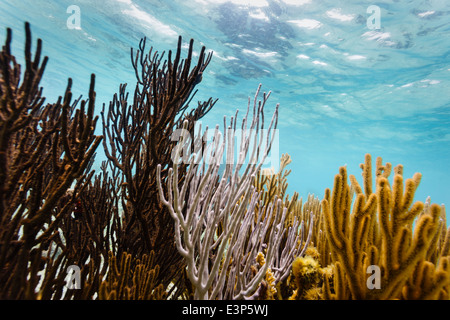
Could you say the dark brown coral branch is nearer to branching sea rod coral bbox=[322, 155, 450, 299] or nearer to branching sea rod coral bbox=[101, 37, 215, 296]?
branching sea rod coral bbox=[101, 37, 215, 296]

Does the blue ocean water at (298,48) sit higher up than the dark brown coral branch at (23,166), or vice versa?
the blue ocean water at (298,48)

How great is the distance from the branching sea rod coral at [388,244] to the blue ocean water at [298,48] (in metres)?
11.9

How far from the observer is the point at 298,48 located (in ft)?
45.1

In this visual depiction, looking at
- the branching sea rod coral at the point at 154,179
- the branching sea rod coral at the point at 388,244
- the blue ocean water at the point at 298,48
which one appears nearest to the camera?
the branching sea rod coral at the point at 388,244

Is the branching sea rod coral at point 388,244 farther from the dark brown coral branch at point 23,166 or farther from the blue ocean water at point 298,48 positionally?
the blue ocean water at point 298,48

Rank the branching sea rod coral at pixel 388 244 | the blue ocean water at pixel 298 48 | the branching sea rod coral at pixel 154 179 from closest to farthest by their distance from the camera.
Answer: the branching sea rod coral at pixel 388 244 → the branching sea rod coral at pixel 154 179 → the blue ocean water at pixel 298 48

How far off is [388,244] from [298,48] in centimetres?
1490

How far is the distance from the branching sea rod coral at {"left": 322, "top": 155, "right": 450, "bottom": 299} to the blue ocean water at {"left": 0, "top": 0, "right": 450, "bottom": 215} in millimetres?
11929

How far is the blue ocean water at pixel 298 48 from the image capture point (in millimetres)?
11016

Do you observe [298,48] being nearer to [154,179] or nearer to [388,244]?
[154,179]

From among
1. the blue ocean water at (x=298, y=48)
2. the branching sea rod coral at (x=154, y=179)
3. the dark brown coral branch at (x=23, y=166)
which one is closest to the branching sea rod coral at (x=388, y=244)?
the branching sea rod coral at (x=154, y=179)

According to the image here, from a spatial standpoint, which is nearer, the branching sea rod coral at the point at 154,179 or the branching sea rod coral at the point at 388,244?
the branching sea rod coral at the point at 388,244
